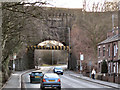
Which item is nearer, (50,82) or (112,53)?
(50,82)

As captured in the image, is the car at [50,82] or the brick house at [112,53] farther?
the brick house at [112,53]

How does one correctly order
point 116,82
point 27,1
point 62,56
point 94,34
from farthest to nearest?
1. point 62,56
2. point 94,34
3. point 116,82
4. point 27,1

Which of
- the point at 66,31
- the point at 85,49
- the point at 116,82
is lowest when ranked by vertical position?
the point at 116,82

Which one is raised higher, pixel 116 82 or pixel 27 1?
pixel 27 1

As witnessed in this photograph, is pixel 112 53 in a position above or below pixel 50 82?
above

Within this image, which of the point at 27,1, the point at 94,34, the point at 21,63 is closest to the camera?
the point at 27,1

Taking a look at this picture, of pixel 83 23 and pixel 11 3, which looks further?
pixel 83 23

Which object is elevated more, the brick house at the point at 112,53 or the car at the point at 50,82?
the brick house at the point at 112,53

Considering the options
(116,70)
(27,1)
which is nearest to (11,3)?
(27,1)

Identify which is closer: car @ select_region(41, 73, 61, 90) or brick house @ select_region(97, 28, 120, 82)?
car @ select_region(41, 73, 61, 90)

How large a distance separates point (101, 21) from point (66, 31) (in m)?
15.4

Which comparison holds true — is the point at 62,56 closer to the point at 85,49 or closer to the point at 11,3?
the point at 85,49

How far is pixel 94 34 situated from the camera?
188 ft

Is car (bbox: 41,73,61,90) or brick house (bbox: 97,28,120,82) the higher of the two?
brick house (bbox: 97,28,120,82)
